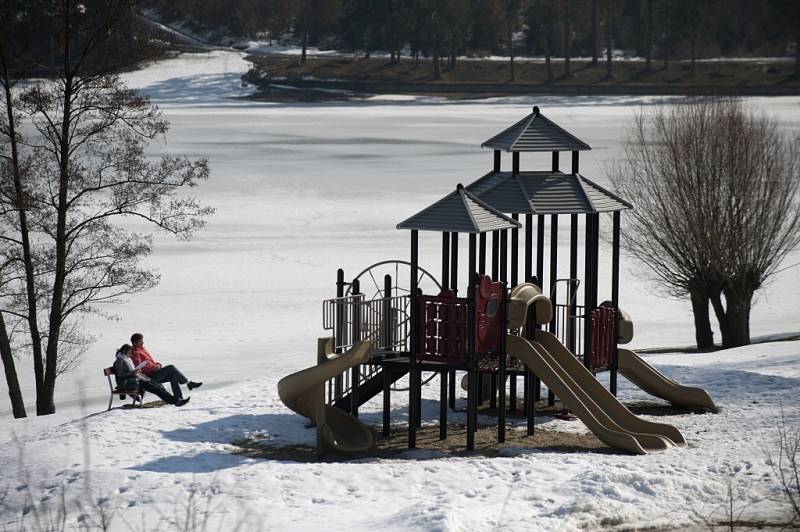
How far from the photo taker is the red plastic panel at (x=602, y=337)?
17.7 m

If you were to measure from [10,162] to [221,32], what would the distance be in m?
107

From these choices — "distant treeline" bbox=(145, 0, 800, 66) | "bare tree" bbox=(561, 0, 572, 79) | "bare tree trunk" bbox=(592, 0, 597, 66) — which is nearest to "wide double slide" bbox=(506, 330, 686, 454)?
"distant treeline" bbox=(145, 0, 800, 66)

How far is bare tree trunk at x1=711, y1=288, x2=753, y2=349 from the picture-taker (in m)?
26.1

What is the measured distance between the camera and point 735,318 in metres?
26.3

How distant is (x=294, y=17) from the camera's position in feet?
409

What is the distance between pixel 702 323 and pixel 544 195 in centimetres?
985

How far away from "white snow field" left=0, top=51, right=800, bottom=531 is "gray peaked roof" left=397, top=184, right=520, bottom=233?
2691 millimetres

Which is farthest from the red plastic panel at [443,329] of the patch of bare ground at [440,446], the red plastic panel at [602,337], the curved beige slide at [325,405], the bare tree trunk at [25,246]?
the bare tree trunk at [25,246]

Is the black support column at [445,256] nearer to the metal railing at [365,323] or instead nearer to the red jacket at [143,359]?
the metal railing at [365,323]

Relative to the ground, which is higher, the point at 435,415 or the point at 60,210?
the point at 60,210

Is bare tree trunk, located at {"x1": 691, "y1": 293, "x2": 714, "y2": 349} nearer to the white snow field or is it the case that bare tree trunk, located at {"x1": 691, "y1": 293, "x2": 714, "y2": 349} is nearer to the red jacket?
the white snow field

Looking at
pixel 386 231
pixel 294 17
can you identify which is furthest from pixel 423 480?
pixel 294 17

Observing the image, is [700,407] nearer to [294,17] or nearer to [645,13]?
[645,13]

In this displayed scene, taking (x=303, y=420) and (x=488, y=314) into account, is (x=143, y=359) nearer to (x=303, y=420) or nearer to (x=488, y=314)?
(x=303, y=420)
